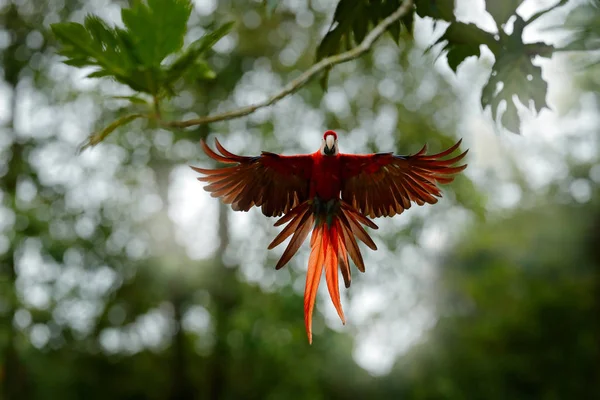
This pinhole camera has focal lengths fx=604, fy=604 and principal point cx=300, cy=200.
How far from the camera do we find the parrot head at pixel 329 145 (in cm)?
58

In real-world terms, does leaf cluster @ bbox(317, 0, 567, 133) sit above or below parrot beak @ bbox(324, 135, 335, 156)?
above

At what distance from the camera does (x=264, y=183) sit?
0.59 metres

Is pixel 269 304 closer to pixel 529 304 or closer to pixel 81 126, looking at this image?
pixel 81 126

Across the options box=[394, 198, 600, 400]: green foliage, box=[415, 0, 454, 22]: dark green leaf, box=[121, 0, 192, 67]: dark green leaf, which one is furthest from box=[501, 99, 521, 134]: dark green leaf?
box=[394, 198, 600, 400]: green foliage

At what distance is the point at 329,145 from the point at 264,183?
0.07 m

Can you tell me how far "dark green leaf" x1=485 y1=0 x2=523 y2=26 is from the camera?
2.01 feet

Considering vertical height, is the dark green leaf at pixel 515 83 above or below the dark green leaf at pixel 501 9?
below

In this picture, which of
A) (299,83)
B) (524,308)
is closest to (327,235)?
(299,83)

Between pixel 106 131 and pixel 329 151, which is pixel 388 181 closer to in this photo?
pixel 329 151

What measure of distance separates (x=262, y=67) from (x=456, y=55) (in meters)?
4.22

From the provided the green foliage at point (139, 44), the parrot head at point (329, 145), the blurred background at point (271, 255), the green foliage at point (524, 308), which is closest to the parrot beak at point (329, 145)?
the parrot head at point (329, 145)

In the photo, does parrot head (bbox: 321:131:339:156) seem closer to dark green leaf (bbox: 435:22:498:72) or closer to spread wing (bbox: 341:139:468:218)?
spread wing (bbox: 341:139:468:218)

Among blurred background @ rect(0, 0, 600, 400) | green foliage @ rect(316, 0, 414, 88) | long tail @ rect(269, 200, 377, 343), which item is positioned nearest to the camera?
long tail @ rect(269, 200, 377, 343)

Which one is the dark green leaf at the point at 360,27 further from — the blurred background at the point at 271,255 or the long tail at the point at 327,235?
the blurred background at the point at 271,255
